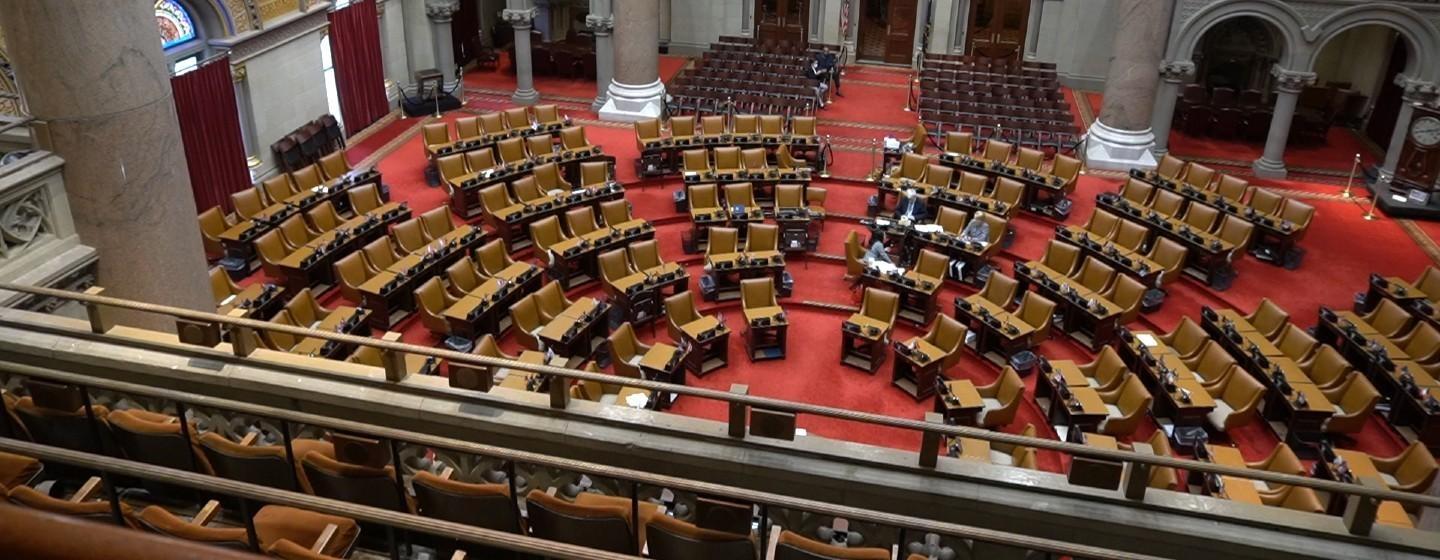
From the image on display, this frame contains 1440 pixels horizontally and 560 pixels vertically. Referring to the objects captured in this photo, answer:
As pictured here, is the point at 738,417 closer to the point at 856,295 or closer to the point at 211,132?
the point at 856,295

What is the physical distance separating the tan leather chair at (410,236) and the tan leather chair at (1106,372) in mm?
8550

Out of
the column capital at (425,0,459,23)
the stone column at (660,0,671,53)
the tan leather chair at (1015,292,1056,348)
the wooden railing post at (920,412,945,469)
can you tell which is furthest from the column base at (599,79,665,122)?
the wooden railing post at (920,412,945,469)

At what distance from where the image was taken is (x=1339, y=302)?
1412cm

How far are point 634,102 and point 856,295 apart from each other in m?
8.01

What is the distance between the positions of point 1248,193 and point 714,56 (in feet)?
36.9

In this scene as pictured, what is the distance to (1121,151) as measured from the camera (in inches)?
740

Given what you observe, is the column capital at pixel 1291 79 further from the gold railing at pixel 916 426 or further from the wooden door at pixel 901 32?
the gold railing at pixel 916 426

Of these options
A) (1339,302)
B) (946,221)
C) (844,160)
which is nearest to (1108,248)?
(946,221)

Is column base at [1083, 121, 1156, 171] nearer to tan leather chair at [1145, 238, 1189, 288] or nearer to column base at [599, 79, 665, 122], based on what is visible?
tan leather chair at [1145, 238, 1189, 288]

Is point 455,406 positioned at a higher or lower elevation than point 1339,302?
higher

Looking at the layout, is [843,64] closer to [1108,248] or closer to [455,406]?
[1108,248]

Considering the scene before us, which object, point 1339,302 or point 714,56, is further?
point 714,56

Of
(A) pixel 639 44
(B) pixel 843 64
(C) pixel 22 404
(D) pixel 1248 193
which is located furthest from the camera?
(B) pixel 843 64

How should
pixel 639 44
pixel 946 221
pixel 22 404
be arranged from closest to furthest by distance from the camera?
pixel 22 404
pixel 946 221
pixel 639 44
